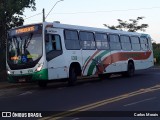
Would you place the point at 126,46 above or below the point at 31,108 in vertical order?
above

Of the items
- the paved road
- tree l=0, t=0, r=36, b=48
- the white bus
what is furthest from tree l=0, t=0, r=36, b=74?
the paved road

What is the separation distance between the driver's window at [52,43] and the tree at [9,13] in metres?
7.51

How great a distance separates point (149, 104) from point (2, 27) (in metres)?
16.7

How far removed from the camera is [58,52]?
19.8m

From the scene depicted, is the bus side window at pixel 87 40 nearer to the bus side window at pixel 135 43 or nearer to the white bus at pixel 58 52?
the white bus at pixel 58 52

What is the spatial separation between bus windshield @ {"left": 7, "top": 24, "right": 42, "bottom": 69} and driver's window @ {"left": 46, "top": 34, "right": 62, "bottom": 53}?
0.40 m

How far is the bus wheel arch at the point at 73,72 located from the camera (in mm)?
20719

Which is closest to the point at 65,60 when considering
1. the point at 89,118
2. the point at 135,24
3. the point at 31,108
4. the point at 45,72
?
the point at 45,72

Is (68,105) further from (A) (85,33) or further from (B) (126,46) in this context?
(B) (126,46)

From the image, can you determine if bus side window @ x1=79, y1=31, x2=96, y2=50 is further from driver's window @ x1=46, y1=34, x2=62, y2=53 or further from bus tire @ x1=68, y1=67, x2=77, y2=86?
driver's window @ x1=46, y1=34, x2=62, y2=53

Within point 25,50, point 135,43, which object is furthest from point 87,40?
point 135,43

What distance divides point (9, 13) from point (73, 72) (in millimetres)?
8440

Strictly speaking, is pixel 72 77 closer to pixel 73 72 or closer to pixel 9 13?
pixel 73 72

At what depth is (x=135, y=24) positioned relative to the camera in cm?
7650
